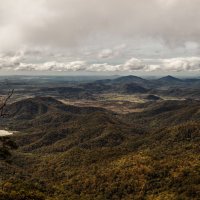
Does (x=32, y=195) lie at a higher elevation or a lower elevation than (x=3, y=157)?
lower

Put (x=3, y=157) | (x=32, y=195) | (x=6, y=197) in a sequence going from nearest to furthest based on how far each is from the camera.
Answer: (x=3, y=157)
(x=6, y=197)
(x=32, y=195)

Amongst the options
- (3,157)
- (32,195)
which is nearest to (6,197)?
(32,195)

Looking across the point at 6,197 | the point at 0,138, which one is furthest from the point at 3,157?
the point at 6,197

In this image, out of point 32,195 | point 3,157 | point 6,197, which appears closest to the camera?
point 3,157

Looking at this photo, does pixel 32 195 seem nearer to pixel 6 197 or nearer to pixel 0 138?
pixel 6 197

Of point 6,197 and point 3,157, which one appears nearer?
point 3,157

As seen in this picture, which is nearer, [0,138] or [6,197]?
[0,138]

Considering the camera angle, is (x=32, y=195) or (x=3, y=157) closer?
(x=3, y=157)
